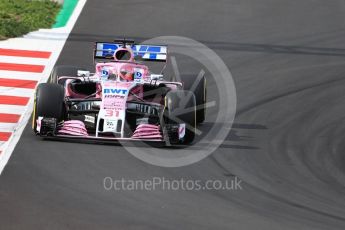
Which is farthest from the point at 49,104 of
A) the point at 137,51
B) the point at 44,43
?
the point at 44,43

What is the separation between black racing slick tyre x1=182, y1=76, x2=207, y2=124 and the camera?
18688 millimetres

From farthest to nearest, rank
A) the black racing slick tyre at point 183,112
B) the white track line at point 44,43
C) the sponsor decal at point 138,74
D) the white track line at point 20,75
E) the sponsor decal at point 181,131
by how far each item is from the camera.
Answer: the white track line at point 44,43 < the white track line at point 20,75 < the sponsor decal at point 138,74 < the black racing slick tyre at point 183,112 < the sponsor decal at point 181,131

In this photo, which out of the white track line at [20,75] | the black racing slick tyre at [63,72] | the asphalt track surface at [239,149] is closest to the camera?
the asphalt track surface at [239,149]

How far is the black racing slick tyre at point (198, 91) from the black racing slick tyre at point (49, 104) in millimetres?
2721

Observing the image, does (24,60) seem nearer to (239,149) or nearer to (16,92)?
(16,92)

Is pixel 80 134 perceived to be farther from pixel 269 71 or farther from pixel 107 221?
pixel 269 71

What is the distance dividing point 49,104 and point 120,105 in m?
1.15

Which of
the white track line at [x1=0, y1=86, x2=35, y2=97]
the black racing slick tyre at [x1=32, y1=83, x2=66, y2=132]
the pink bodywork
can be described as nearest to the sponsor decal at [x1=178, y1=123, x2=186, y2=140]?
the pink bodywork

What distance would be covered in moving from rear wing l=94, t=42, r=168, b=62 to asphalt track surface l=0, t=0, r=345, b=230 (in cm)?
189

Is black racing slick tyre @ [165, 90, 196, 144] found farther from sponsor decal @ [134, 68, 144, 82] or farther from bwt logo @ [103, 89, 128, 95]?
sponsor decal @ [134, 68, 144, 82]

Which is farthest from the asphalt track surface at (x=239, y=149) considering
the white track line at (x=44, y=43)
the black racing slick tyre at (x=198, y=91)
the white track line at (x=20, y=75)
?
the white track line at (x=20, y=75)

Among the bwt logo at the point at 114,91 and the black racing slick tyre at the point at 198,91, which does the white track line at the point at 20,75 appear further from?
the bwt logo at the point at 114,91

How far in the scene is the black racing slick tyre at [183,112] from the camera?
56.2 ft

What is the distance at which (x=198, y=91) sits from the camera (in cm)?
1883
